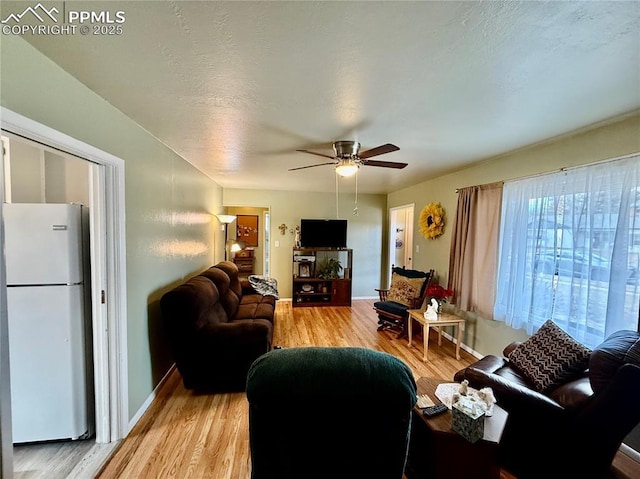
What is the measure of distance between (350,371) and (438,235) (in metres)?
3.57

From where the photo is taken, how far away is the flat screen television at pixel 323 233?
18.4 feet

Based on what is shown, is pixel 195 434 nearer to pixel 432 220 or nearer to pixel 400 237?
pixel 432 220

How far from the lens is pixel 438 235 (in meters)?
4.19

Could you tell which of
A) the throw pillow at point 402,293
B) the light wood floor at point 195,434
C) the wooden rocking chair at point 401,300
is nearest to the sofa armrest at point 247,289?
the light wood floor at point 195,434

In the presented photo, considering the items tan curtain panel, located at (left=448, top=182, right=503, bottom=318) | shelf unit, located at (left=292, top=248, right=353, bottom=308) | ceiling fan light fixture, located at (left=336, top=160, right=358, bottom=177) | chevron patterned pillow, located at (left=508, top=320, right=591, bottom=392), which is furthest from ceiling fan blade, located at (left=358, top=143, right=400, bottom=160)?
shelf unit, located at (left=292, top=248, right=353, bottom=308)

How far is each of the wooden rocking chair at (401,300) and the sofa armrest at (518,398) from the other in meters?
2.14

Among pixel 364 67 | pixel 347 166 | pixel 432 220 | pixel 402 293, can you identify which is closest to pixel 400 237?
pixel 432 220

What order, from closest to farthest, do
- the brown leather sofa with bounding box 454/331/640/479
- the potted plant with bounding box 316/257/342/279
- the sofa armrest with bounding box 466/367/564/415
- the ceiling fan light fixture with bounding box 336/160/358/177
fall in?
the brown leather sofa with bounding box 454/331/640/479 → the sofa armrest with bounding box 466/367/564/415 → the ceiling fan light fixture with bounding box 336/160/358/177 → the potted plant with bounding box 316/257/342/279

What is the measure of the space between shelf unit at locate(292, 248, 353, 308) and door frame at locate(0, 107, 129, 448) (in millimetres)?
3608

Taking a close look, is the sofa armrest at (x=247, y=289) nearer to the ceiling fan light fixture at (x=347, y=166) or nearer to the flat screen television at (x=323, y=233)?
the flat screen television at (x=323, y=233)

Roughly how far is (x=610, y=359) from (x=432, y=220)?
293 cm

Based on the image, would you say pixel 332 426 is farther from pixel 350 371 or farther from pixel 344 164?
pixel 344 164

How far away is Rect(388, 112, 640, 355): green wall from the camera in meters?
2.02

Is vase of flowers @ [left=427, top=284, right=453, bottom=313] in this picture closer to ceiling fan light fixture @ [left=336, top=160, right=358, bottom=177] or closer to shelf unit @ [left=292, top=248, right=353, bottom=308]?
ceiling fan light fixture @ [left=336, top=160, right=358, bottom=177]
